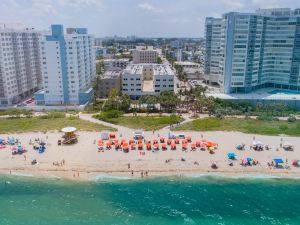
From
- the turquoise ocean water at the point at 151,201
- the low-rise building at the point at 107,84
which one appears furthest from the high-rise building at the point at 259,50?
the turquoise ocean water at the point at 151,201

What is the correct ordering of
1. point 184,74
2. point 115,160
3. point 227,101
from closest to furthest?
1. point 115,160
2. point 227,101
3. point 184,74

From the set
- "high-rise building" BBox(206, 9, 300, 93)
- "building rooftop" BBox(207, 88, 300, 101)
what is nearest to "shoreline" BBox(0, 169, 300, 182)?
"building rooftop" BBox(207, 88, 300, 101)

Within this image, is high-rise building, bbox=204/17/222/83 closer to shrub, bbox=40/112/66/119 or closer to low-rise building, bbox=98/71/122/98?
low-rise building, bbox=98/71/122/98

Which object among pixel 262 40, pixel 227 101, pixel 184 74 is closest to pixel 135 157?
pixel 227 101

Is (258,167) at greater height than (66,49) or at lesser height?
lesser

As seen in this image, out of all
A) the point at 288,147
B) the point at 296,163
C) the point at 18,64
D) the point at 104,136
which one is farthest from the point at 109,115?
the point at 296,163

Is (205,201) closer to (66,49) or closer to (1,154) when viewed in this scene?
(1,154)
